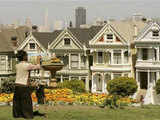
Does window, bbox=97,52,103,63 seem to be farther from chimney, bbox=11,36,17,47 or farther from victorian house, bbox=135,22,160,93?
chimney, bbox=11,36,17,47

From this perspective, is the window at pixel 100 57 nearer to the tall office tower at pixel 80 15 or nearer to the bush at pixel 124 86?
the bush at pixel 124 86

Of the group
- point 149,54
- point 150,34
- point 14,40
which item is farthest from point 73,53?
point 14,40

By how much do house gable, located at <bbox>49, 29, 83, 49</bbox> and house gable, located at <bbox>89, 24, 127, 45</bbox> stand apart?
6.00 ft

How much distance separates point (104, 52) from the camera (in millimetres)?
48531

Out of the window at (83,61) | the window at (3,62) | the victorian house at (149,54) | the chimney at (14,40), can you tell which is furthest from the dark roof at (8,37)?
the victorian house at (149,54)

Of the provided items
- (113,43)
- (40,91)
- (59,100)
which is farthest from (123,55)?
(40,91)

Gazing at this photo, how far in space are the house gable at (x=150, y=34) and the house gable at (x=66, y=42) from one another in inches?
274

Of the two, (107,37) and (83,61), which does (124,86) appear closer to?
(107,37)

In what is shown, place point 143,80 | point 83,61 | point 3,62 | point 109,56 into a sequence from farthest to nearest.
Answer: point 3,62 < point 83,61 < point 109,56 < point 143,80

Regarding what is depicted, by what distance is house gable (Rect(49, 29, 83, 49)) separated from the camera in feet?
161

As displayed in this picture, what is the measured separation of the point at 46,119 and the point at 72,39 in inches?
1318

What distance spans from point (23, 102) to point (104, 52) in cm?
3367

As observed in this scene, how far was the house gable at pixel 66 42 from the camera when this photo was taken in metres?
49.1

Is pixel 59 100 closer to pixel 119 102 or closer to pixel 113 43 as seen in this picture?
pixel 119 102
